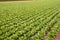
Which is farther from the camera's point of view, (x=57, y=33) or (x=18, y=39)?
(x=57, y=33)

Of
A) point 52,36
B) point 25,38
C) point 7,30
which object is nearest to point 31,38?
point 25,38

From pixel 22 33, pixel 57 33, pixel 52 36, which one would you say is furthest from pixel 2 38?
pixel 57 33

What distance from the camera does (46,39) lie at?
28.6ft

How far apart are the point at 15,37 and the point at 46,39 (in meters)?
1.71

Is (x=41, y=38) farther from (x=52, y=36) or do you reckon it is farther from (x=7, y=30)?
(x=7, y=30)

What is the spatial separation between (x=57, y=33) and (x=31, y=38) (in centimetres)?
221

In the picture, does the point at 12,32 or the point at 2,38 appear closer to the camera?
the point at 2,38

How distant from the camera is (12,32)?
380 inches

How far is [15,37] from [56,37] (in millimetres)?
2489

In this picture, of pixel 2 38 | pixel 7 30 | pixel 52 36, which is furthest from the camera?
pixel 7 30

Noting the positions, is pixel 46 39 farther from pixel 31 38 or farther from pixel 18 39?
pixel 18 39

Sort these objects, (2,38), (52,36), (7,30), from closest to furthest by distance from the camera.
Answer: (2,38) < (52,36) < (7,30)

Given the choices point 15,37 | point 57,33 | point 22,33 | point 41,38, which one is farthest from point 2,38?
point 57,33

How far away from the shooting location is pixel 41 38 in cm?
897
